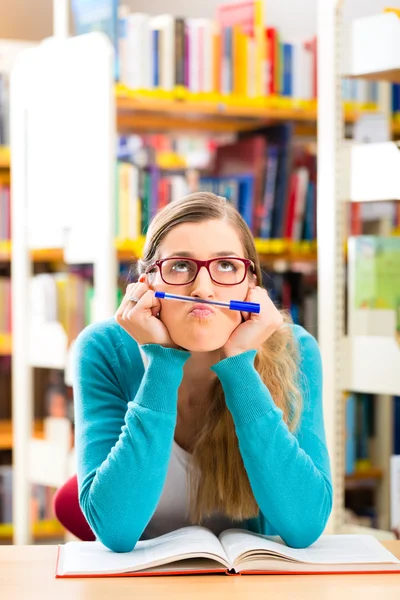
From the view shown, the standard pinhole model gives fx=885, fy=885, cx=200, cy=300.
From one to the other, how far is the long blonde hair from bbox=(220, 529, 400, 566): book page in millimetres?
60

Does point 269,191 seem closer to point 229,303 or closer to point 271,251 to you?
point 271,251

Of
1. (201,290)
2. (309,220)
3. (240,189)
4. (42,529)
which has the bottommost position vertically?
(42,529)

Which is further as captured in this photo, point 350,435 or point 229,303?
point 350,435

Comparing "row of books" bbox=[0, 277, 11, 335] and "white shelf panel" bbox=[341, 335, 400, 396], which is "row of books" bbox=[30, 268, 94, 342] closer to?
"row of books" bbox=[0, 277, 11, 335]

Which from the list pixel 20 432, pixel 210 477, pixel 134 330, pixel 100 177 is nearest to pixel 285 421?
pixel 210 477

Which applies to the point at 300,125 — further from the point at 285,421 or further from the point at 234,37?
the point at 285,421

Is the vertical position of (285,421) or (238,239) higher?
(238,239)

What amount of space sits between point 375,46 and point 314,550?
1425 mm

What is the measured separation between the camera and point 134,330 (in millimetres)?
1266

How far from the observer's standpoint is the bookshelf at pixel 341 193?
7.15ft

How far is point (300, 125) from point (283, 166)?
298mm

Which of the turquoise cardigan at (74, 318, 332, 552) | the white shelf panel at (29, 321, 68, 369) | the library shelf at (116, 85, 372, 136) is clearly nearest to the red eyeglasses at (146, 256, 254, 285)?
the turquoise cardigan at (74, 318, 332, 552)

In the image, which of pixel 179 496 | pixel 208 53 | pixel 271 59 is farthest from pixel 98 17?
pixel 179 496

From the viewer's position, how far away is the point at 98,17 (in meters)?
2.93
